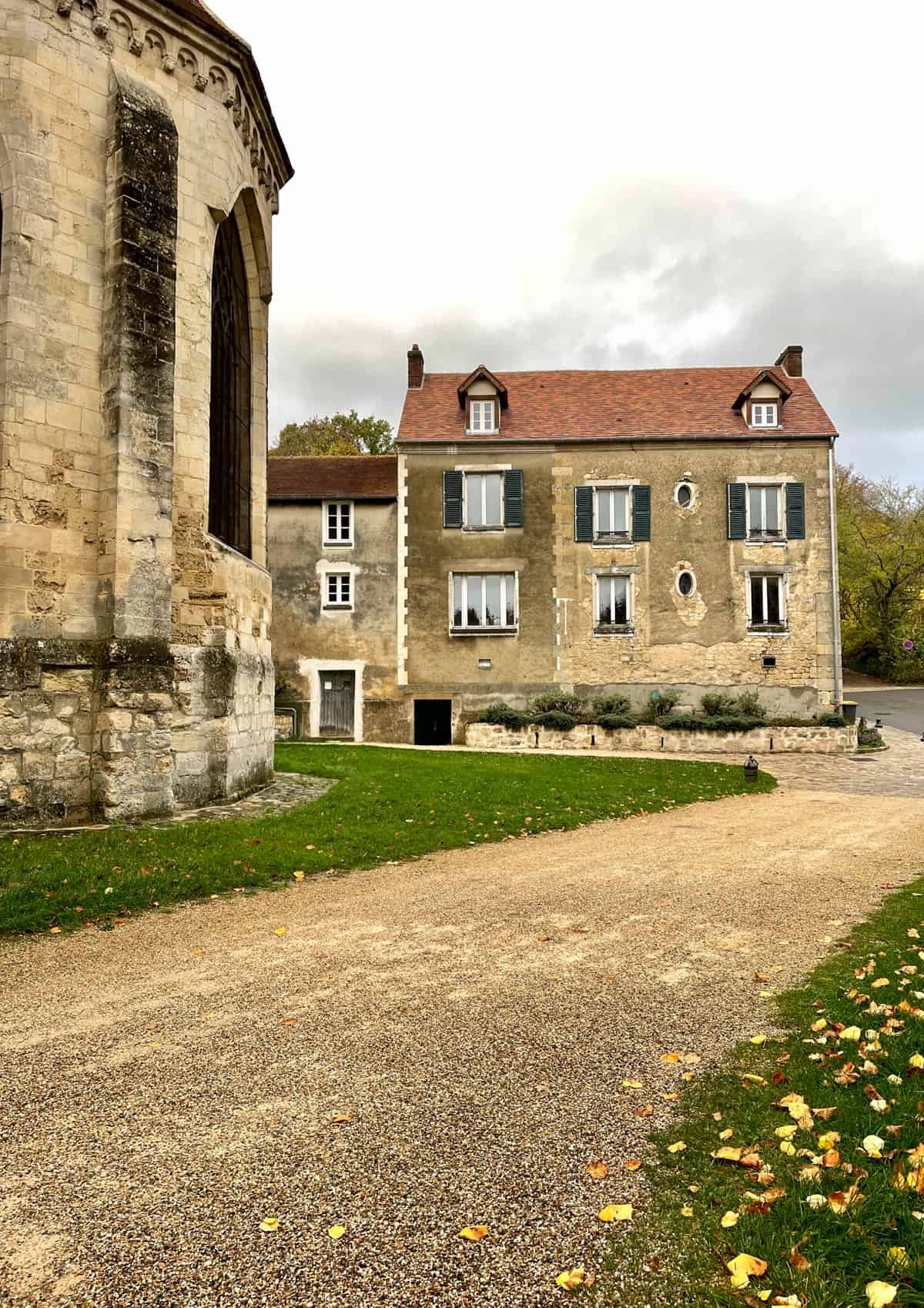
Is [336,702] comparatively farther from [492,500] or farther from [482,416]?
[482,416]

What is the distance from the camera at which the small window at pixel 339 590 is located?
25.3m


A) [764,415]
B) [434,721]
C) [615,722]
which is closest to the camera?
[615,722]

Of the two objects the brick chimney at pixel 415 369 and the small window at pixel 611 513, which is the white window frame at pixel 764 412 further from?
the brick chimney at pixel 415 369

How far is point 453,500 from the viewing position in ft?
83.3

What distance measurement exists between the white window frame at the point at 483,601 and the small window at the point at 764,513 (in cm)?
728

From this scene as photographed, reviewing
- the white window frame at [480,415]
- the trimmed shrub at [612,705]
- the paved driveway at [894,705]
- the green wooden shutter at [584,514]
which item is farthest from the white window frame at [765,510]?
the paved driveway at [894,705]

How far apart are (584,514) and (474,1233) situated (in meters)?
23.9

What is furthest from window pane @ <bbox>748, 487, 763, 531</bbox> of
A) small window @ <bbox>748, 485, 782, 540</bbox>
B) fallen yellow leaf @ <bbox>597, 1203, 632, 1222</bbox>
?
fallen yellow leaf @ <bbox>597, 1203, 632, 1222</bbox>

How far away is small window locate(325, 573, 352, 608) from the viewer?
997 inches

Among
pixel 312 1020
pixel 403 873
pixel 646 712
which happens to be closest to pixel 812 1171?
pixel 312 1020

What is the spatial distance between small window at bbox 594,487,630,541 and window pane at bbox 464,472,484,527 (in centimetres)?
351

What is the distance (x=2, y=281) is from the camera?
9117 millimetres

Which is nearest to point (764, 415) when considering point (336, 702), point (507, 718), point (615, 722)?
point (615, 722)

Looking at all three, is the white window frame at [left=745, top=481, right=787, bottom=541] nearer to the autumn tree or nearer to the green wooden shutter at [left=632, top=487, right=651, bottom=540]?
the green wooden shutter at [left=632, top=487, right=651, bottom=540]
